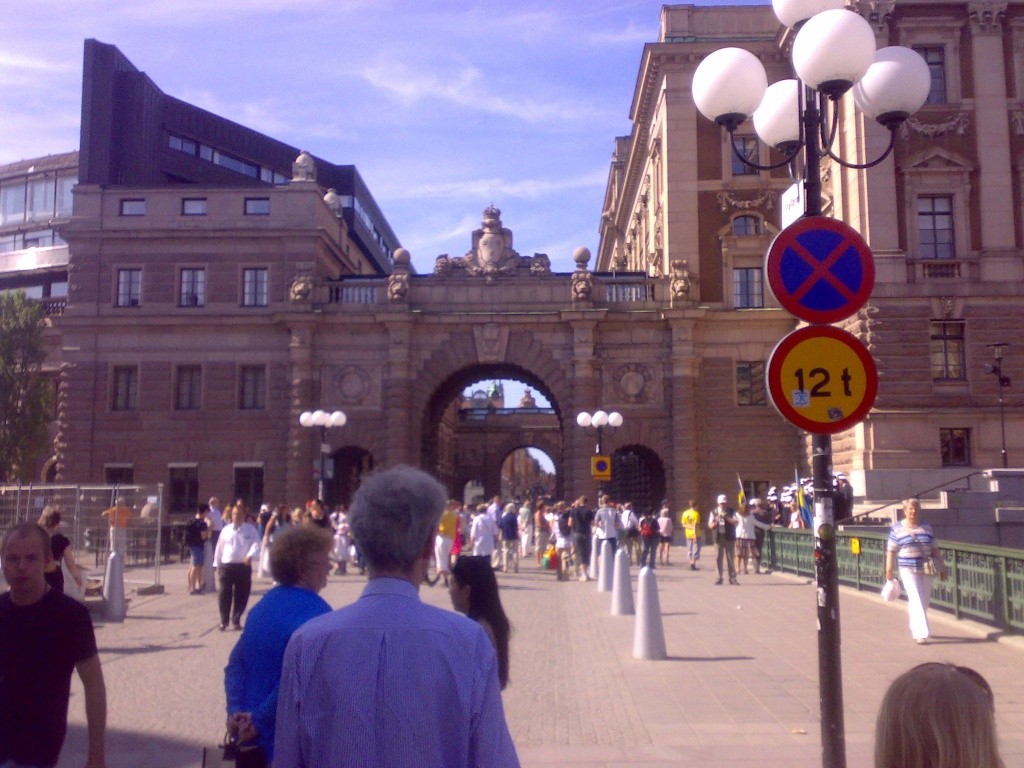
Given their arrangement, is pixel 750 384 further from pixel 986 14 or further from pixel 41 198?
pixel 41 198

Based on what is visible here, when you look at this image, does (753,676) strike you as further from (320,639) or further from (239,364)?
(239,364)

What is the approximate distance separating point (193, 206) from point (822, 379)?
1538 inches

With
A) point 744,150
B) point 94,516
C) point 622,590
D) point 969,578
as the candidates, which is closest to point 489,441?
point 744,150

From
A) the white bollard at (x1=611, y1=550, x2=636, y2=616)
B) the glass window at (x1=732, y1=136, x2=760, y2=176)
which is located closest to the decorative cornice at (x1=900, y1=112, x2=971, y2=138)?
the glass window at (x1=732, y1=136, x2=760, y2=176)

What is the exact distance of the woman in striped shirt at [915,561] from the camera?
13195 millimetres

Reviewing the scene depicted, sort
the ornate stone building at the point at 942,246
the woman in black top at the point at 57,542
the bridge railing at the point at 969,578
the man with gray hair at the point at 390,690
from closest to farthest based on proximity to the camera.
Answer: the man with gray hair at the point at 390,690 → the woman in black top at the point at 57,542 → the bridge railing at the point at 969,578 → the ornate stone building at the point at 942,246

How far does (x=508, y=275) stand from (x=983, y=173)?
56.2ft

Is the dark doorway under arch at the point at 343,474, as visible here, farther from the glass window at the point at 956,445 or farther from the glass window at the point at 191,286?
the glass window at the point at 956,445

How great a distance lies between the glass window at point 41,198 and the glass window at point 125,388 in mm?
29742

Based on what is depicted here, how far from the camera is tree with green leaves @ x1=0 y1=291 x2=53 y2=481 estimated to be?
132 feet

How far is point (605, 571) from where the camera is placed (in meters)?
21.9

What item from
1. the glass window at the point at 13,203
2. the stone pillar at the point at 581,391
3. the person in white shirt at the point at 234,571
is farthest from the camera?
the glass window at the point at 13,203

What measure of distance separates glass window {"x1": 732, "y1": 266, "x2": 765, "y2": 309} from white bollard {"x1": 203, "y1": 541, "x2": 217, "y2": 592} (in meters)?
24.4

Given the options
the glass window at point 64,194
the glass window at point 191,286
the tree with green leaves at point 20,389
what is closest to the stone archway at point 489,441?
the glass window at point 191,286
